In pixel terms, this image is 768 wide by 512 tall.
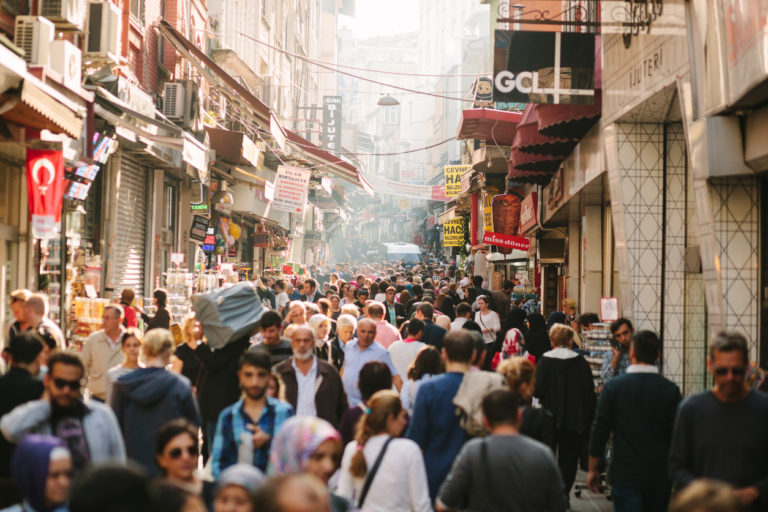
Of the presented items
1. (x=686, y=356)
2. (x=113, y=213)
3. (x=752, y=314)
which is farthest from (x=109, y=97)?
(x=752, y=314)

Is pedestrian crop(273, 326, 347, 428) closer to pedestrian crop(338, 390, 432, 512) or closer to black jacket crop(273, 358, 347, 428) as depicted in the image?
black jacket crop(273, 358, 347, 428)

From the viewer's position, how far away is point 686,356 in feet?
36.1

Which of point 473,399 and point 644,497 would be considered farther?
point 644,497

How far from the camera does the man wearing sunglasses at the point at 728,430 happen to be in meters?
5.07

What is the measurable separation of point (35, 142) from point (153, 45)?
8.83 m

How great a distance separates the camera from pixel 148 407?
643 centimetres

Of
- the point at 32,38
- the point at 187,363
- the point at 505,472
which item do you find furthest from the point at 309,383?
the point at 32,38

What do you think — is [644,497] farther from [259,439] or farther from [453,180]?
[453,180]

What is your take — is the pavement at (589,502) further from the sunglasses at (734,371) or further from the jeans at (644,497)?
the sunglasses at (734,371)

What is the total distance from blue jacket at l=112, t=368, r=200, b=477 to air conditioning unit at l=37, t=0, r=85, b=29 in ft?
25.9

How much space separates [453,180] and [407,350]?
111 ft

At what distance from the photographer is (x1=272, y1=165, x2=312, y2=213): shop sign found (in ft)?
86.4

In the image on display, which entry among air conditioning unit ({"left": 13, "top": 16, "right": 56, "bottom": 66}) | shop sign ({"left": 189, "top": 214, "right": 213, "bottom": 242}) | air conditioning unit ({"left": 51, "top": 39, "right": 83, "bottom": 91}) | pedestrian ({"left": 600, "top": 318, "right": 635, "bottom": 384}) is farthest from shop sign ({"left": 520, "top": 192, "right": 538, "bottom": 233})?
pedestrian ({"left": 600, "top": 318, "right": 635, "bottom": 384})

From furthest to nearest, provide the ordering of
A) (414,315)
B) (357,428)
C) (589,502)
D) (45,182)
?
(414,315)
(45,182)
(589,502)
(357,428)
